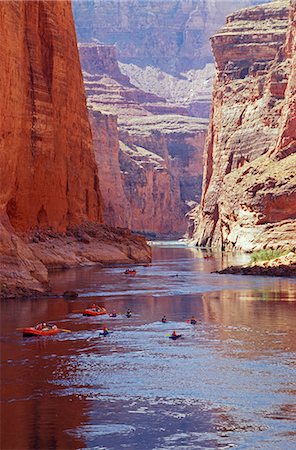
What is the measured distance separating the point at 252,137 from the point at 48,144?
68.5 metres

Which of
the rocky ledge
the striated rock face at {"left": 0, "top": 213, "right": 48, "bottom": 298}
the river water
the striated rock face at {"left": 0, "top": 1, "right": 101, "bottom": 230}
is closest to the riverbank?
the striated rock face at {"left": 0, "top": 213, "right": 48, "bottom": 298}

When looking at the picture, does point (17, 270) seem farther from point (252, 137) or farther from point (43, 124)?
point (252, 137)

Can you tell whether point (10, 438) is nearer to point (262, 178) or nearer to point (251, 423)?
point (251, 423)

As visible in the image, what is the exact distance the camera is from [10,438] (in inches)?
1030

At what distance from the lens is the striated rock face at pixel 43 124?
77188 millimetres

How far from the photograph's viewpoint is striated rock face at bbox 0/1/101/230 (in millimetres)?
77188

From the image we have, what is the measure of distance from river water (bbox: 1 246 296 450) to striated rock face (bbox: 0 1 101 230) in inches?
915

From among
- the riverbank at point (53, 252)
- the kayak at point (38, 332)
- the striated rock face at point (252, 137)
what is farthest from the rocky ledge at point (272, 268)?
the kayak at point (38, 332)

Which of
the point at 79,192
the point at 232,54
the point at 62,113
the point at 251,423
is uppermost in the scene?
the point at 232,54

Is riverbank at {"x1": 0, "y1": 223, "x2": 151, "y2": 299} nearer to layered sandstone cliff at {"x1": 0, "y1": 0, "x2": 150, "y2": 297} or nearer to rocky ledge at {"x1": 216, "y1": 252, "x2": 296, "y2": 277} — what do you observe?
layered sandstone cliff at {"x1": 0, "y1": 0, "x2": 150, "y2": 297}

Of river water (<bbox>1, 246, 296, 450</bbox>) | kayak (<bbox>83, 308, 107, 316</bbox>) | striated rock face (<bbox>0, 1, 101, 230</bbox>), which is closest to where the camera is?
river water (<bbox>1, 246, 296, 450</bbox>)

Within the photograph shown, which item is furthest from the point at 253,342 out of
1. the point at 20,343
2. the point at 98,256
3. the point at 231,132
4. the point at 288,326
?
the point at 231,132

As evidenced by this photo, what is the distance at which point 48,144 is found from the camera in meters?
96.1

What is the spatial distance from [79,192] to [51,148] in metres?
13.4
